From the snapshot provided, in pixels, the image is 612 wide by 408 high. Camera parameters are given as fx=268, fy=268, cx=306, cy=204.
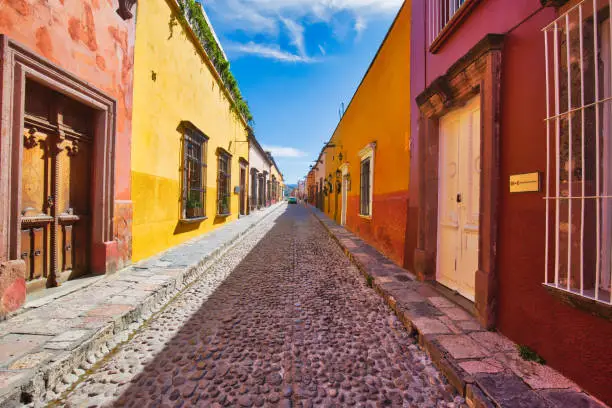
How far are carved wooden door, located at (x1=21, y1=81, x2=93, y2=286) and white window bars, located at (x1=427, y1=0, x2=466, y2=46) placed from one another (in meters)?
4.94

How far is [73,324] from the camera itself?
2348 mm

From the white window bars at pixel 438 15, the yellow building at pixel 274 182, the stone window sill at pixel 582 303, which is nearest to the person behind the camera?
the stone window sill at pixel 582 303

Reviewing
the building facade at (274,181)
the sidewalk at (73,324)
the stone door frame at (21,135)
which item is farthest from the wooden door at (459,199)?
the building facade at (274,181)

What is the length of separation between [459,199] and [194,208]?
5709 millimetres

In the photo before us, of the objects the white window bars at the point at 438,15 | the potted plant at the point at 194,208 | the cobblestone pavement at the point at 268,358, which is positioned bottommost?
the cobblestone pavement at the point at 268,358

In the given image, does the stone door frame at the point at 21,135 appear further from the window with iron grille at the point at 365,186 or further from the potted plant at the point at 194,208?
the window with iron grille at the point at 365,186

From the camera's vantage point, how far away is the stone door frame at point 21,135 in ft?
8.04

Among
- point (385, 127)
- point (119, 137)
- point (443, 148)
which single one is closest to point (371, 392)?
point (443, 148)

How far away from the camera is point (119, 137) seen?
3957mm

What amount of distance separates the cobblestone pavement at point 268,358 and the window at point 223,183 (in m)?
5.90

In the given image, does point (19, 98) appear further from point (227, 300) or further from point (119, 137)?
point (227, 300)

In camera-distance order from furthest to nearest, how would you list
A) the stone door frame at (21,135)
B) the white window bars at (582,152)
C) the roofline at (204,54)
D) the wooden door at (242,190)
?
the wooden door at (242,190)
the roofline at (204,54)
the stone door frame at (21,135)
the white window bars at (582,152)

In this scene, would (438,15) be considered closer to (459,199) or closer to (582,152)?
(459,199)

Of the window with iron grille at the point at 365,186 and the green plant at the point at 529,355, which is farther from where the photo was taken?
the window with iron grille at the point at 365,186
